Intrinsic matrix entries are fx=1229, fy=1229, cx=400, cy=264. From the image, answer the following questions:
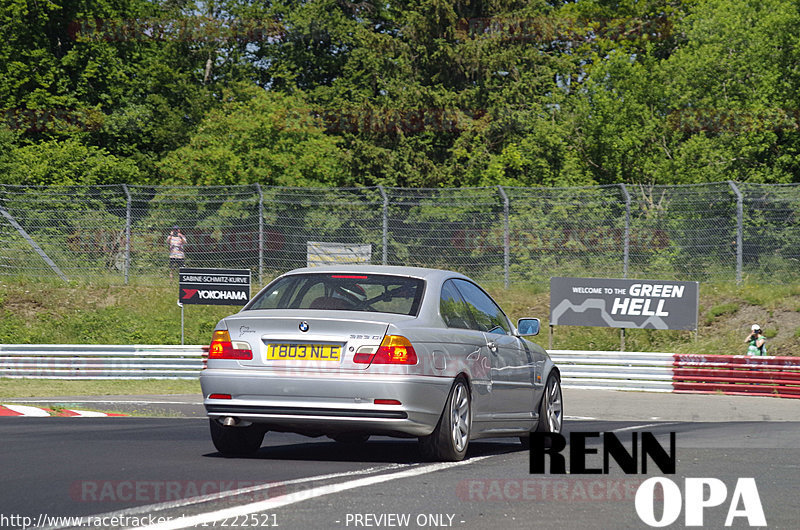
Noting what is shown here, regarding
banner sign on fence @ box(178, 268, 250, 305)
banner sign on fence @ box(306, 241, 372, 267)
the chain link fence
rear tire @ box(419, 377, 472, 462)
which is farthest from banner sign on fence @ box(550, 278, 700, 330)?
rear tire @ box(419, 377, 472, 462)

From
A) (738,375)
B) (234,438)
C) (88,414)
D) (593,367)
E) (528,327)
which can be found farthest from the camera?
(593,367)

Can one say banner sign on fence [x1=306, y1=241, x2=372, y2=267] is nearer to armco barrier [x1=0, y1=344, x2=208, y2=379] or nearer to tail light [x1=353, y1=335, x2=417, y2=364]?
armco barrier [x1=0, y1=344, x2=208, y2=379]

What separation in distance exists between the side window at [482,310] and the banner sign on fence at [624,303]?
17.6 m

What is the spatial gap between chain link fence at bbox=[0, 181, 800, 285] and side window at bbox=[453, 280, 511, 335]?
1838 cm

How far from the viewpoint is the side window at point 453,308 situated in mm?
9562

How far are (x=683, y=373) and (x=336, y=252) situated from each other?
9.38 metres

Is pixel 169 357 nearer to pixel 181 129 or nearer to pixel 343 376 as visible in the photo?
pixel 343 376

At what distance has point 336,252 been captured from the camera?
30078 mm

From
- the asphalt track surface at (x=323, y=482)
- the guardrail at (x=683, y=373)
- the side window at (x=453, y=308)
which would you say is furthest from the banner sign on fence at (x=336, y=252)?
the side window at (x=453, y=308)

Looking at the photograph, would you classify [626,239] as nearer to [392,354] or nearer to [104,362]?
[104,362]

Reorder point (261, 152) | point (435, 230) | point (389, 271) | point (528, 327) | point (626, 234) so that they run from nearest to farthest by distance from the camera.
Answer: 1. point (389, 271)
2. point (528, 327)
3. point (626, 234)
4. point (435, 230)
5. point (261, 152)

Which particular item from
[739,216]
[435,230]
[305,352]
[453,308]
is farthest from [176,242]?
[305,352]

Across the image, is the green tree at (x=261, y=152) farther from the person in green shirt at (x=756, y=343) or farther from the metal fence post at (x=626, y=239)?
the person in green shirt at (x=756, y=343)

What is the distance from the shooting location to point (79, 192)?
30641 mm
